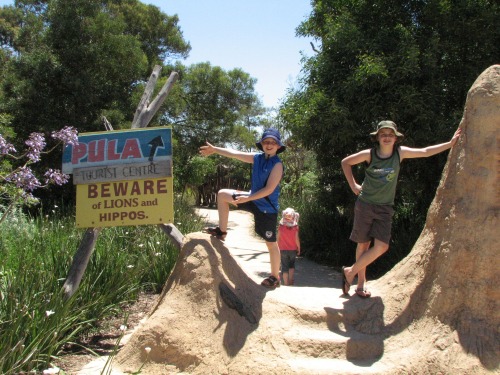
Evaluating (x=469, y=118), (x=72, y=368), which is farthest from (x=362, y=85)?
(x=72, y=368)

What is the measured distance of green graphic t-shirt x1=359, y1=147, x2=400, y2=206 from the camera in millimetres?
4152

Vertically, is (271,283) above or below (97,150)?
below

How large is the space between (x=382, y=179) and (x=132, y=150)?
235 cm

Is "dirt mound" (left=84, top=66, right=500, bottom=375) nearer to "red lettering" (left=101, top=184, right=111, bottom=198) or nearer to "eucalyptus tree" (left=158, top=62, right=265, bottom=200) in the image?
"red lettering" (left=101, top=184, right=111, bottom=198)

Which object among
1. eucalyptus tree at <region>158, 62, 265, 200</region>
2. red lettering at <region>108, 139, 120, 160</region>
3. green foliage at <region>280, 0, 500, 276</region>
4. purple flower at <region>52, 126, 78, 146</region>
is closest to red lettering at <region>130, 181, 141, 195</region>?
red lettering at <region>108, 139, 120, 160</region>

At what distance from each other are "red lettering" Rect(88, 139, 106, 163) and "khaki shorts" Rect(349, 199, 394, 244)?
248cm

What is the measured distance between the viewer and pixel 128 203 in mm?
4875

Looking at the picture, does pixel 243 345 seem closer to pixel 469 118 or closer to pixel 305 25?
pixel 469 118

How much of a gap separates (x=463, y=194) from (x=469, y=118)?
23.8 inches

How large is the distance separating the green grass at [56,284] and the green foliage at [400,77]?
3328 mm

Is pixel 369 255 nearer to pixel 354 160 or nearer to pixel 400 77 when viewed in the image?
pixel 354 160

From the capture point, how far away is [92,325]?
488 cm

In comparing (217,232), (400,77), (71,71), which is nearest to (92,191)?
(217,232)

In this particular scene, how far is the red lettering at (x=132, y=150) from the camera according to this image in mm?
4879
